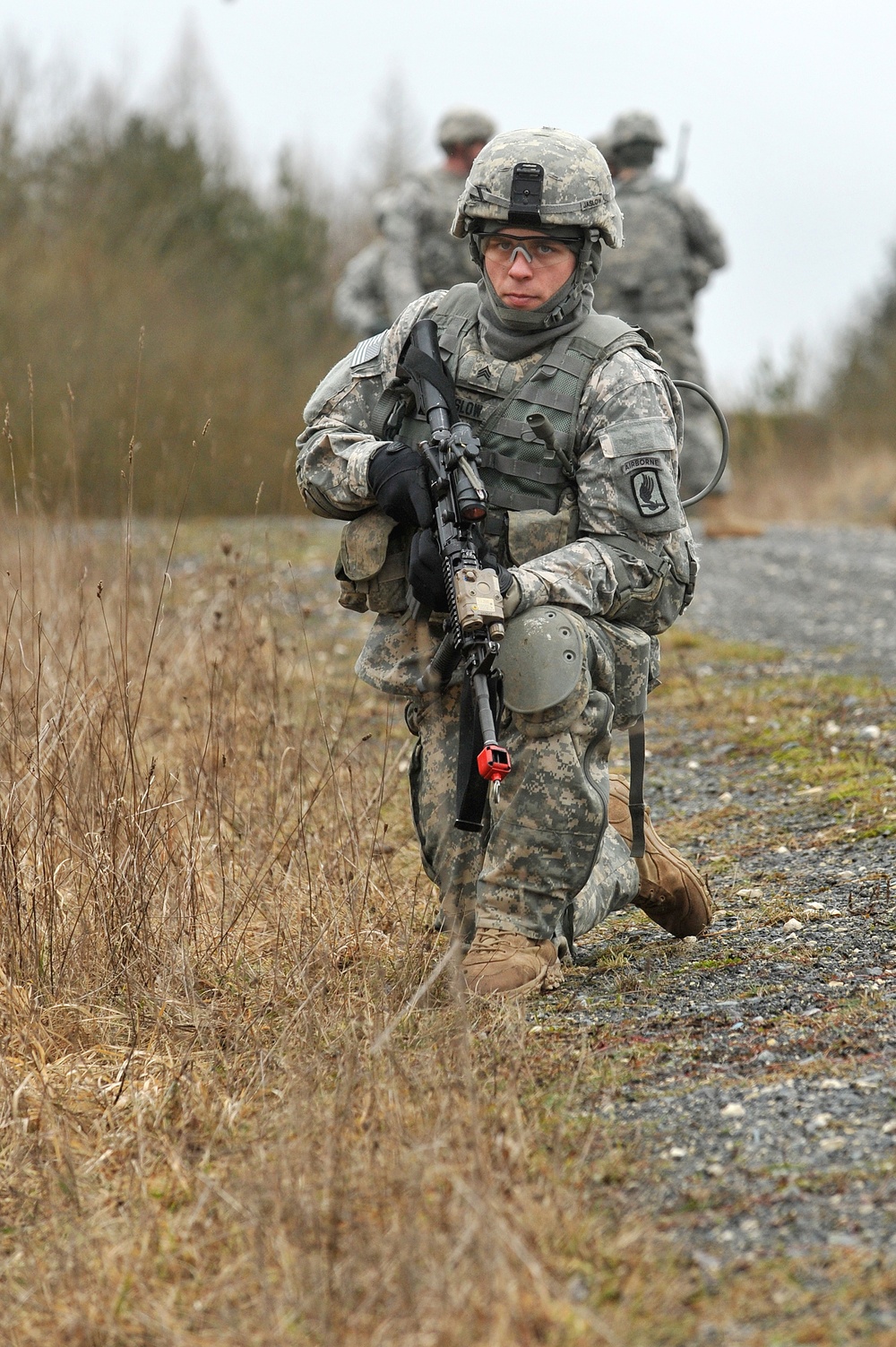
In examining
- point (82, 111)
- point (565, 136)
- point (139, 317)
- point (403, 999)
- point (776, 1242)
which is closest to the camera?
point (776, 1242)

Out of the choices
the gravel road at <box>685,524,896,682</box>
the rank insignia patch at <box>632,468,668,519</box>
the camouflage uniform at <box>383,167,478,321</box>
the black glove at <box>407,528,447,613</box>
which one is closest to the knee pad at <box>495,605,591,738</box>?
the black glove at <box>407,528,447,613</box>

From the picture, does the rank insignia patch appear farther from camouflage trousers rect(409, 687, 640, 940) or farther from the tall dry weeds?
the tall dry weeds

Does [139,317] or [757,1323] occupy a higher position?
[139,317]

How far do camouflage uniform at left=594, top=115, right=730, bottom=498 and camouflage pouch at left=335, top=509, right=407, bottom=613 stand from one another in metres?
5.69

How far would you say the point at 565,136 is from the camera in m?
3.23

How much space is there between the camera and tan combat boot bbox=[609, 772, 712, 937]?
336 cm

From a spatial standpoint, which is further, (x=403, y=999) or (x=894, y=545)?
(x=894, y=545)

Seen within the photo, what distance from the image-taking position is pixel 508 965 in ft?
9.90

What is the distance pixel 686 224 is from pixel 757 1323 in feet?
25.9

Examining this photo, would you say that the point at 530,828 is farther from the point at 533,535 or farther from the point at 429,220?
the point at 429,220

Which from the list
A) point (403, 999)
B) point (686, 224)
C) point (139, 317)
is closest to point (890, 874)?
point (403, 999)

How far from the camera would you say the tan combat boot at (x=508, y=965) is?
3.00m

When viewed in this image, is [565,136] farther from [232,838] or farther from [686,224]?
[686,224]

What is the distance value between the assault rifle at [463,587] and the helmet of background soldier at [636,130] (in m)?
6.01
